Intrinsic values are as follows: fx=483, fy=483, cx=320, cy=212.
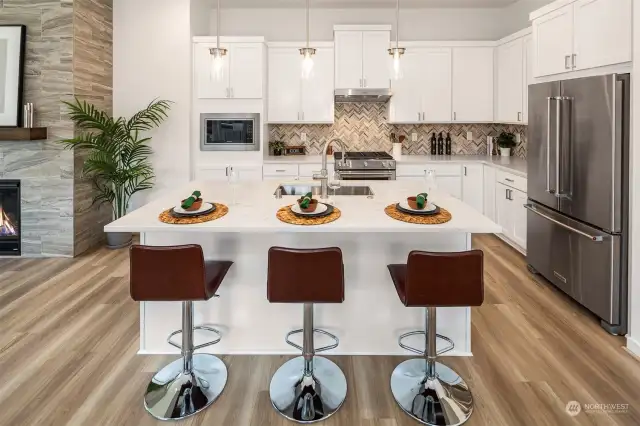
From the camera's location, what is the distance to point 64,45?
4.85m

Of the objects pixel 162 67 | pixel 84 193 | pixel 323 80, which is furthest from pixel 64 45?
pixel 323 80

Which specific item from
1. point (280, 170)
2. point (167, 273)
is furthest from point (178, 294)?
point (280, 170)

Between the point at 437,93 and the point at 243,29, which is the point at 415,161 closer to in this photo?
the point at 437,93

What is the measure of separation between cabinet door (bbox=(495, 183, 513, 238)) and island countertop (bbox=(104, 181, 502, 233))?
6.86 ft

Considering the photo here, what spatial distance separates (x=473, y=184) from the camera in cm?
595

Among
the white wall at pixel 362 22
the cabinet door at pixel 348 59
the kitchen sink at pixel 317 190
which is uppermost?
the white wall at pixel 362 22

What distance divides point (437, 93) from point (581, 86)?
292 centimetres

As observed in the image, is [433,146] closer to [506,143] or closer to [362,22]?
[506,143]

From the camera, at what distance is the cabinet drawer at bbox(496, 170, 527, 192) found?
4808mm

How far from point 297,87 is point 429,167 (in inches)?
76.6

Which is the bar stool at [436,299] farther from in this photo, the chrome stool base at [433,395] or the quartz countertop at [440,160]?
the quartz countertop at [440,160]

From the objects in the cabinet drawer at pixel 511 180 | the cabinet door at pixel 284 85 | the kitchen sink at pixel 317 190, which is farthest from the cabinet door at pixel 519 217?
the cabinet door at pixel 284 85

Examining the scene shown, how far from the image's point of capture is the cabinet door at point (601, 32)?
10.0ft
